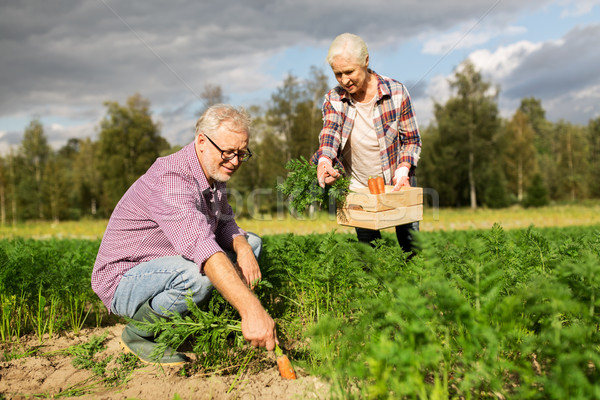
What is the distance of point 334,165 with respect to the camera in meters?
3.90

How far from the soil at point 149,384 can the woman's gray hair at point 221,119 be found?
5.49 ft

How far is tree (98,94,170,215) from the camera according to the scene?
28.5 metres

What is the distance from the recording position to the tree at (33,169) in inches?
1158

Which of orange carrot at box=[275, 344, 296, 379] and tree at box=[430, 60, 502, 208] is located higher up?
tree at box=[430, 60, 502, 208]

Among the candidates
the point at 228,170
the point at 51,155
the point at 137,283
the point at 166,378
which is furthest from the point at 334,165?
the point at 51,155

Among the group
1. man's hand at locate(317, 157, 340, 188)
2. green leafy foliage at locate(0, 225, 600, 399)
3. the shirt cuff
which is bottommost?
green leafy foliage at locate(0, 225, 600, 399)

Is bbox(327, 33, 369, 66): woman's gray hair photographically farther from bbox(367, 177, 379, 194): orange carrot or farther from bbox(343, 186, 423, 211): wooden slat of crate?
bbox(343, 186, 423, 211): wooden slat of crate

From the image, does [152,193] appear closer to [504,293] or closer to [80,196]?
[504,293]

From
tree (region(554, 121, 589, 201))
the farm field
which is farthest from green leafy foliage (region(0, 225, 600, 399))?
tree (region(554, 121, 589, 201))

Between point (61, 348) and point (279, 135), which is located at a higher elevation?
point (279, 135)

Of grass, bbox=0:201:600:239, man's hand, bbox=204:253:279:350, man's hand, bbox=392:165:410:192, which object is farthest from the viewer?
grass, bbox=0:201:600:239

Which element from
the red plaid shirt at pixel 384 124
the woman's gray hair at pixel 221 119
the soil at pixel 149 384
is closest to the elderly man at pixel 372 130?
the red plaid shirt at pixel 384 124

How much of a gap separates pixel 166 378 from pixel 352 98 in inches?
113

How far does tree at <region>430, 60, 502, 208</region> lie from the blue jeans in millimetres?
29788
